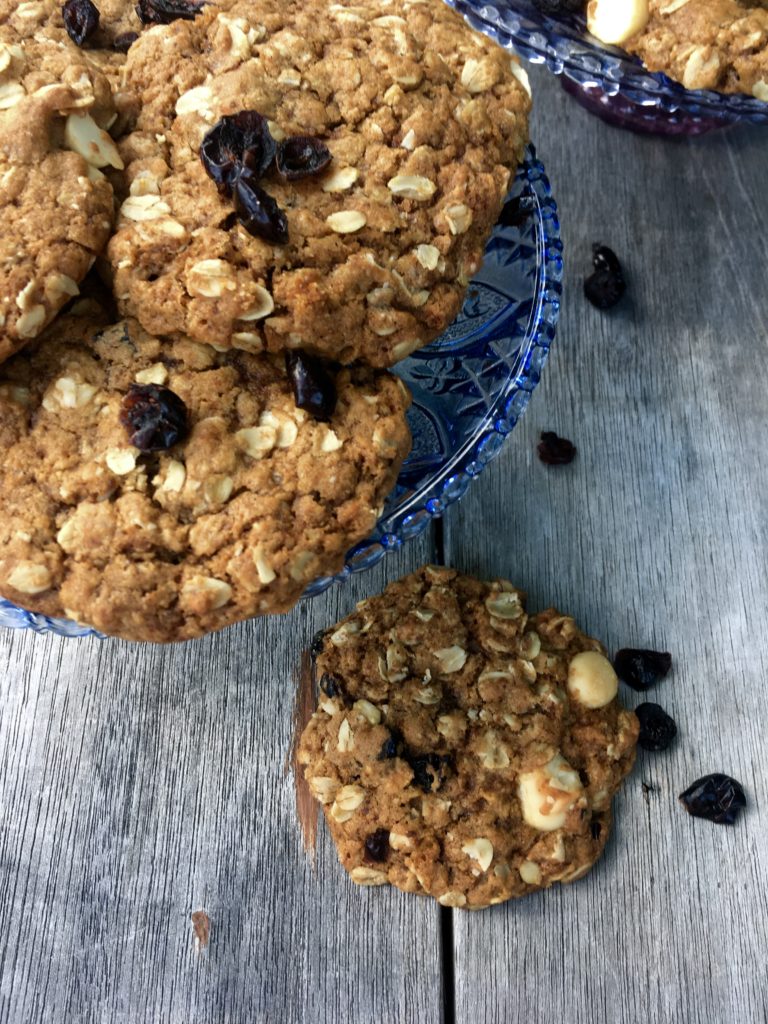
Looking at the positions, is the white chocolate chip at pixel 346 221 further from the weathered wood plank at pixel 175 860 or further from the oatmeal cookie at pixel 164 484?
the weathered wood plank at pixel 175 860

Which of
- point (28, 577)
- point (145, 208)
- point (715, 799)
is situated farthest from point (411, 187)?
point (715, 799)

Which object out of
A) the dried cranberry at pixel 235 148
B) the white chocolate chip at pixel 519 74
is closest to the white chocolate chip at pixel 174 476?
the dried cranberry at pixel 235 148

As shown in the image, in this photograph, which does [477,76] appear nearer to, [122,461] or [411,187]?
[411,187]

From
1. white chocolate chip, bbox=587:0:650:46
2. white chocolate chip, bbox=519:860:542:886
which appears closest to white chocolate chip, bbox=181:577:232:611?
white chocolate chip, bbox=519:860:542:886

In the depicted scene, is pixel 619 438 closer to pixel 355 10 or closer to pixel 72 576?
pixel 355 10

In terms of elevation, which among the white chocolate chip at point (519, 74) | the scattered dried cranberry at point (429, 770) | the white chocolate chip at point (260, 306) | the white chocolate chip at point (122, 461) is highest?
the white chocolate chip at point (519, 74)

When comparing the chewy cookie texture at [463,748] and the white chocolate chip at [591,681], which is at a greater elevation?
the white chocolate chip at [591,681]
